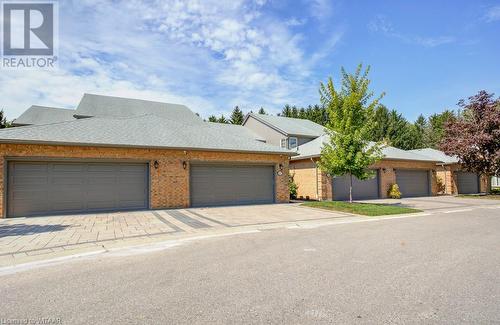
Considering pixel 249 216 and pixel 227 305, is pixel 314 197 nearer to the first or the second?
pixel 249 216

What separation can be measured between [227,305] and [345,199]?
1762cm

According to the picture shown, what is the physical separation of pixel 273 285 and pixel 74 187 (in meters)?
11.7

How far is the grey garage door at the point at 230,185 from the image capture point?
15.8 meters

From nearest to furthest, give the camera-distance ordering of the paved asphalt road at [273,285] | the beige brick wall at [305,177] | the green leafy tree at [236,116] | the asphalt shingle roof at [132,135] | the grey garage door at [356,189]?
1. the paved asphalt road at [273,285]
2. the asphalt shingle roof at [132,135]
3. the beige brick wall at [305,177]
4. the grey garage door at [356,189]
5. the green leafy tree at [236,116]

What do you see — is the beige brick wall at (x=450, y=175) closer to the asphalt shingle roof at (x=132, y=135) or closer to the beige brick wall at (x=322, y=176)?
the beige brick wall at (x=322, y=176)

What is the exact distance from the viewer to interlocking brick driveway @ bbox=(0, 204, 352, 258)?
735 centimetres

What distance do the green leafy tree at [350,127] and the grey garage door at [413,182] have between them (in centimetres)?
889

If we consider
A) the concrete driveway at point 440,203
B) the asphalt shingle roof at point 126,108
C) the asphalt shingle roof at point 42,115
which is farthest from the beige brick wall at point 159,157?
the asphalt shingle roof at point 42,115

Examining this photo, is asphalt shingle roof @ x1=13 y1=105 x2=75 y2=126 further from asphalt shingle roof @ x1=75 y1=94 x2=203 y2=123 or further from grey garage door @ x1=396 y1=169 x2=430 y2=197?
grey garage door @ x1=396 y1=169 x2=430 y2=197

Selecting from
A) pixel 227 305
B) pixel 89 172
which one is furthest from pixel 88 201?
pixel 227 305

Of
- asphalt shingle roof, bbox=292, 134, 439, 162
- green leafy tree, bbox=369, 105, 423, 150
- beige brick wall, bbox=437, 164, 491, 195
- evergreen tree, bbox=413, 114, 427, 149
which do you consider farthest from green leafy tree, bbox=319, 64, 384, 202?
evergreen tree, bbox=413, 114, 427, 149

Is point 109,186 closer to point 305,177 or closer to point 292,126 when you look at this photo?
point 305,177

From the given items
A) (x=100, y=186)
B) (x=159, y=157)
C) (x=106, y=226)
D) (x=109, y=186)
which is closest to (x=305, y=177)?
(x=159, y=157)

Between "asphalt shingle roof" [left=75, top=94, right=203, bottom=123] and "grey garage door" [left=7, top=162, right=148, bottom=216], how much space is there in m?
12.6
